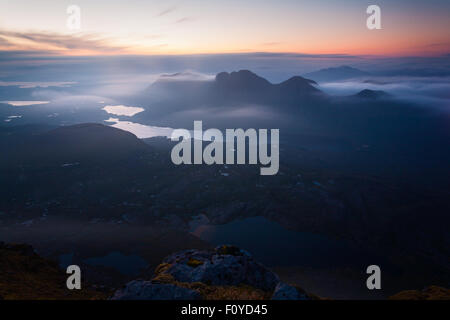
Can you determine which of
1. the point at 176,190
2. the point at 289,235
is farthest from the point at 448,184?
the point at 176,190

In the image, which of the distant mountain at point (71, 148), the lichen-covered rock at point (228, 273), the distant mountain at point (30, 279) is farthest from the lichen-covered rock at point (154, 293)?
the distant mountain at point (71, 148)

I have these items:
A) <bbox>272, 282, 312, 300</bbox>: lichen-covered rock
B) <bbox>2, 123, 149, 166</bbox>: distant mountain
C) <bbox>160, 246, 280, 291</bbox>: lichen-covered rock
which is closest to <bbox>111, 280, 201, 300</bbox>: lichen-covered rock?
<bbox>160, 246, 280, 291</bbox>: lichen-covered rock

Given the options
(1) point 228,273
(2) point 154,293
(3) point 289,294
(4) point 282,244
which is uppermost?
(2) point 154,293

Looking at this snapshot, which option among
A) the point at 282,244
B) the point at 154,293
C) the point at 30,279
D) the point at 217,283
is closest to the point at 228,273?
the point at 217,283

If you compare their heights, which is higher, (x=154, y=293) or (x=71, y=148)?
(x=71, y=148)

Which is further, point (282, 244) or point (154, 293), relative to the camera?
point (282, 244)

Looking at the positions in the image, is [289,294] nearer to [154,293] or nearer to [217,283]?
[217,283]
